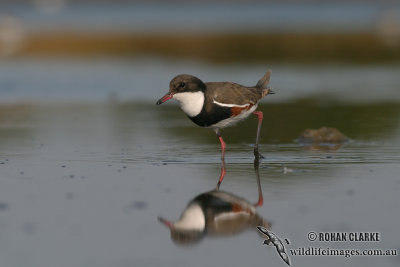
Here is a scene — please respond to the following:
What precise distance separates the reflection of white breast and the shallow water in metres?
0.12

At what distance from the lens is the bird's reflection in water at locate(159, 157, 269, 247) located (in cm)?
734

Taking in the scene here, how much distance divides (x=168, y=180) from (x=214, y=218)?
1837mm

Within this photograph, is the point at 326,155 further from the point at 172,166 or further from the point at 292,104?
the point at 292,104

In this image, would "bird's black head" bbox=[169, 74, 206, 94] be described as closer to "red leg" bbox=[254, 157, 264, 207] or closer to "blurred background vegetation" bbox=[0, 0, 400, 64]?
"red leg" bbox=[254, 157, 264, 207]

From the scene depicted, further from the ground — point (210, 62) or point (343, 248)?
point (343, 248)

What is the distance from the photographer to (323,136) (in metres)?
12.2

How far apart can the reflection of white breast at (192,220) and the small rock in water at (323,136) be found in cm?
444

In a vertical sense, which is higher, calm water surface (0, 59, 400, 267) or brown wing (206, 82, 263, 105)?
brown wing (206, 82, 263, 105)

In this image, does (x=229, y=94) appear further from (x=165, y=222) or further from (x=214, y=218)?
(x=165, y=222)

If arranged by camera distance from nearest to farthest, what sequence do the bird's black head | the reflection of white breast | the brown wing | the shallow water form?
the shallow water, the reflection of white breast, the bird's black head, the brown wing

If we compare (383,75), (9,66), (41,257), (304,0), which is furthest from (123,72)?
(304,0)

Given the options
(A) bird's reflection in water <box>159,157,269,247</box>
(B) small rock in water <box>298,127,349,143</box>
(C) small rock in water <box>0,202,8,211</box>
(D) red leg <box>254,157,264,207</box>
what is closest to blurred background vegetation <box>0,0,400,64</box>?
(B) small rock in water <box>298,127,349,143</box>

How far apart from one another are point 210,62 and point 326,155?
16.0m

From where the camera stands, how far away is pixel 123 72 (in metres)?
24.5
